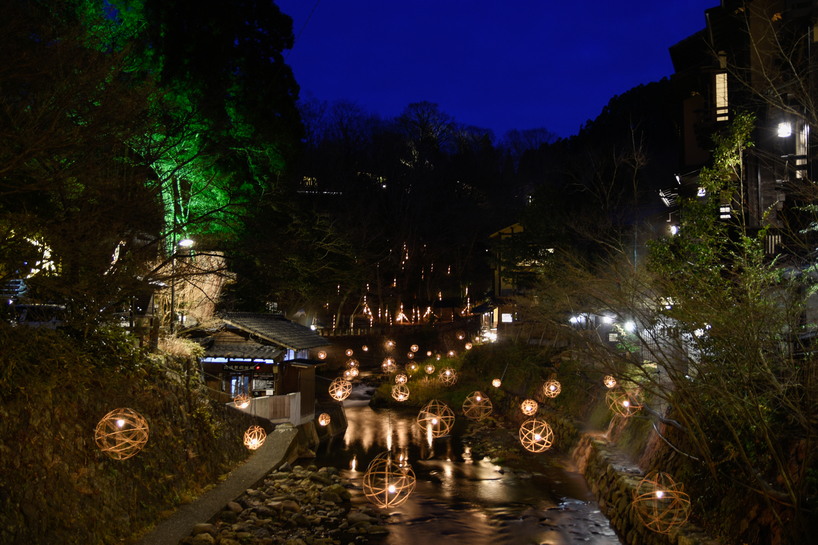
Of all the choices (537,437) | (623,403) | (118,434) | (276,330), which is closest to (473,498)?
(537,437)

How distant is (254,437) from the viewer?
17062mm

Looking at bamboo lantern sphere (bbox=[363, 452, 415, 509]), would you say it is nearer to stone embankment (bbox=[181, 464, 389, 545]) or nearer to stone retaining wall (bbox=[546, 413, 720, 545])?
stone embankment (bbox=[181, 464, 389, 545])

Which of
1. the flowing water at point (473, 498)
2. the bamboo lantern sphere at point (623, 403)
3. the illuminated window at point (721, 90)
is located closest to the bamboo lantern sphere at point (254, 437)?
the flowing water at point (473, 498)

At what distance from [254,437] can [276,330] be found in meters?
5.89

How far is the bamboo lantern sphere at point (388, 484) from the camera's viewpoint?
1398cm

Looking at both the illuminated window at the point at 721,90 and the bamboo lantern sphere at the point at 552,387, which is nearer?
the illuminated window at the point at 721,90

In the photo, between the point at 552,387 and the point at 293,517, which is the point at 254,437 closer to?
the point at 293,517

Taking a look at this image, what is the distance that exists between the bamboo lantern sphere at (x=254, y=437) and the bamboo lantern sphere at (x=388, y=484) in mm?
3560

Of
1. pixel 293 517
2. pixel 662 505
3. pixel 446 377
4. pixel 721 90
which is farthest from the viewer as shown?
pixel 446 377

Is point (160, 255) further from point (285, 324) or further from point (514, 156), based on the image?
point (514, 156)

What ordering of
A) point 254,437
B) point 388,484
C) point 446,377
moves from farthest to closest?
point 446,377 < point 254,437 < point 388,484

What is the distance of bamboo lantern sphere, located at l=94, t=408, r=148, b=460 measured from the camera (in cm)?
991

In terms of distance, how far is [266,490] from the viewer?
48.4 ft

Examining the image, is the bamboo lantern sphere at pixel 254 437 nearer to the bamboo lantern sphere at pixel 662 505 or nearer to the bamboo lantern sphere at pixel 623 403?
the bamboo lantern sphere at pixel 662 505
